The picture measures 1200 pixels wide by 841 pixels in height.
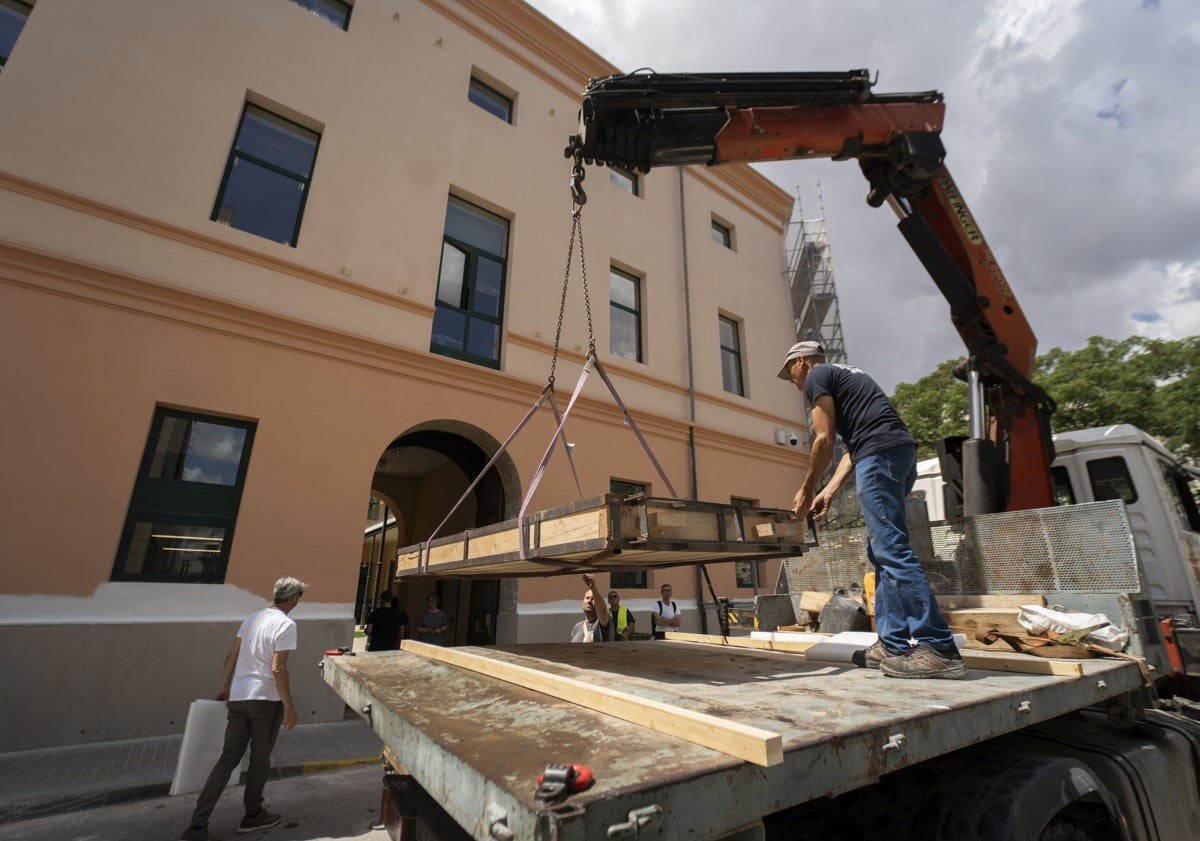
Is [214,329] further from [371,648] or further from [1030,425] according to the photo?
[1030,425]

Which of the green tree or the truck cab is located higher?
the green tree

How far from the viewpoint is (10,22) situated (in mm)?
6750

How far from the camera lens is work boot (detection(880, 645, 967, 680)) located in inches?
95.3

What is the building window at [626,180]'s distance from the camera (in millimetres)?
12477

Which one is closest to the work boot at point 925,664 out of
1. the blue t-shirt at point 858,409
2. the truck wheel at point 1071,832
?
the truck wheel at point 1071,832

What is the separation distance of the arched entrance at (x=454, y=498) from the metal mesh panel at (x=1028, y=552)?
4.79m

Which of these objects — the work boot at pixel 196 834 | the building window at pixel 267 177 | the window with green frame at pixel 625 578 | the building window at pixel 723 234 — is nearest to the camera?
the work boot at pixel 196 834

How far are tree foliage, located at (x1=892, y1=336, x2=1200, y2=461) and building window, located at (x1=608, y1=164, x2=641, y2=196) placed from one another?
10.7m

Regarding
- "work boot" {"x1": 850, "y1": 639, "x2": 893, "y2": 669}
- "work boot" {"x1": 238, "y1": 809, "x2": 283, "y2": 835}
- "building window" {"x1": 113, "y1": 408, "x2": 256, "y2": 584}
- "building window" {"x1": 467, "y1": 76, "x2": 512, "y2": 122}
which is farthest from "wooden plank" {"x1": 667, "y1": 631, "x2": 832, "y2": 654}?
"building window" {"x1": 467, "y1": 76, "x2": 512, "y2": 122}

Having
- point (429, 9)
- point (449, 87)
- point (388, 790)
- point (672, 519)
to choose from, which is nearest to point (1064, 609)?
point (672, 519)

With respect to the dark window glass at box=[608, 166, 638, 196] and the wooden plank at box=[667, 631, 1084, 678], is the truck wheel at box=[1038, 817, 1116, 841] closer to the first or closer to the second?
the wooden plank at box=[667, 631, 1084, 678]

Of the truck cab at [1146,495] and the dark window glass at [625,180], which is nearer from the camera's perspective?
the truck cab at [1146,495]

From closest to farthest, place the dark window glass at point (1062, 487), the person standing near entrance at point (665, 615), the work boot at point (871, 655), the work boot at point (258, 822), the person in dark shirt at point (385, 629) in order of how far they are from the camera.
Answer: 1. the work boot at point (871, 655)
2. the work boot at point (258, 822)
3. the dark window glass at point (1062, 487)
4. the person in dark shirt at point (385, 629)
5. the person standing near entrance at point (665, 615)

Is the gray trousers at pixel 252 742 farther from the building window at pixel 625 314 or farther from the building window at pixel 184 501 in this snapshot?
the building window at pixel 625 314
